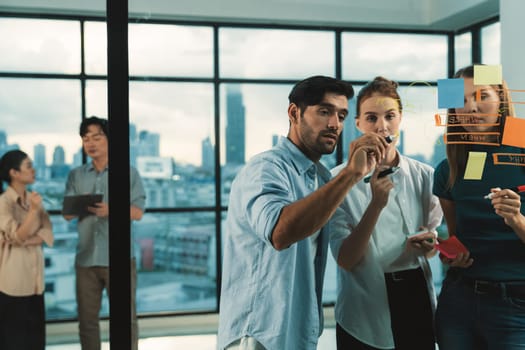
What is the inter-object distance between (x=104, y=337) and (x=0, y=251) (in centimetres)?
50

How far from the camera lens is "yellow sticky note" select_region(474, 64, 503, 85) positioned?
59.0 inches

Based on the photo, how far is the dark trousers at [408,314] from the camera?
1.57 meters

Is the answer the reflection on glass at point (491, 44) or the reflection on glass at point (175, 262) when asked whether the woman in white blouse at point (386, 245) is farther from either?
the reflection on glass at point (175, 262)

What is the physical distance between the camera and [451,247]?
1.53 metres

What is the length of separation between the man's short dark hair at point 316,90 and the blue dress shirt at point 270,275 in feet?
0.44

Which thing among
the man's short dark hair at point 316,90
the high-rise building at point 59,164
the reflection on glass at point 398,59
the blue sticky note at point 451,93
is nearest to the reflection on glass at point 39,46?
the high-rise building at point 59,164

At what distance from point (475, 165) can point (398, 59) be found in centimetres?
37

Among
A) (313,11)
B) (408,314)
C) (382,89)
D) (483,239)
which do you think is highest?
(313,11)

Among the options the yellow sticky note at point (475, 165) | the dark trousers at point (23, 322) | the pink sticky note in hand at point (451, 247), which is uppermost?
the yellow sticky note at point (475, 165)

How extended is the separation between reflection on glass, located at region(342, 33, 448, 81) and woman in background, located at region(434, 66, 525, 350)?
0.08m

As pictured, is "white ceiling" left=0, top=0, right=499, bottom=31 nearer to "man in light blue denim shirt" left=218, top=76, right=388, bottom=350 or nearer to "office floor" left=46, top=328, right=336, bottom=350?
"man in light blue denim shirt" left=218, top=76, right=388, bottom=350

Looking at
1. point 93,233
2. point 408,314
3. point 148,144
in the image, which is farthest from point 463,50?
point 93,233

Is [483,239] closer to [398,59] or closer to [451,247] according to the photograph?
[451,247]

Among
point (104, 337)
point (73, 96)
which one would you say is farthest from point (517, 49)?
point (104, 337)
